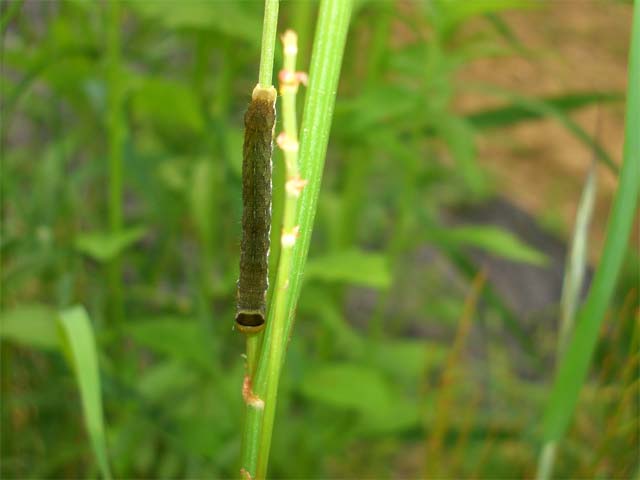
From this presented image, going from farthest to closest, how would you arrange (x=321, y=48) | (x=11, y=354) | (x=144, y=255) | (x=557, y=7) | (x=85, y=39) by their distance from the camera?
(x=557, y=7) → (x=144, y=255) → (x=85, y=39) → (x=11, y=354) → (x=321, y=48)

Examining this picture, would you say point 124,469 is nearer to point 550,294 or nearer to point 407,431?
point 407,431

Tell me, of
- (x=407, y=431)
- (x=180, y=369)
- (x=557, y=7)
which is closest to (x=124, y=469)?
(x=180, y=369)

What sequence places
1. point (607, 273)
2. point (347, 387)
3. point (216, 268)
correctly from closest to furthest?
1. point (607, 273)
2. point (347, 387)
3. point (216, 268)

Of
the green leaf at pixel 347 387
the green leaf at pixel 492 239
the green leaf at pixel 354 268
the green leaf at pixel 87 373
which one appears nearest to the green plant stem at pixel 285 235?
the green leaf at pixel 87 373

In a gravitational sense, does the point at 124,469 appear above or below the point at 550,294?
above

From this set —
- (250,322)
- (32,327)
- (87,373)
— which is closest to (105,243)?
(32,327)

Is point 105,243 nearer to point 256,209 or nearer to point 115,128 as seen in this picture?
point 115,128

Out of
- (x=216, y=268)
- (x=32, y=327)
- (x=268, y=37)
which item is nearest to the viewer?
(x=268, y=37)
